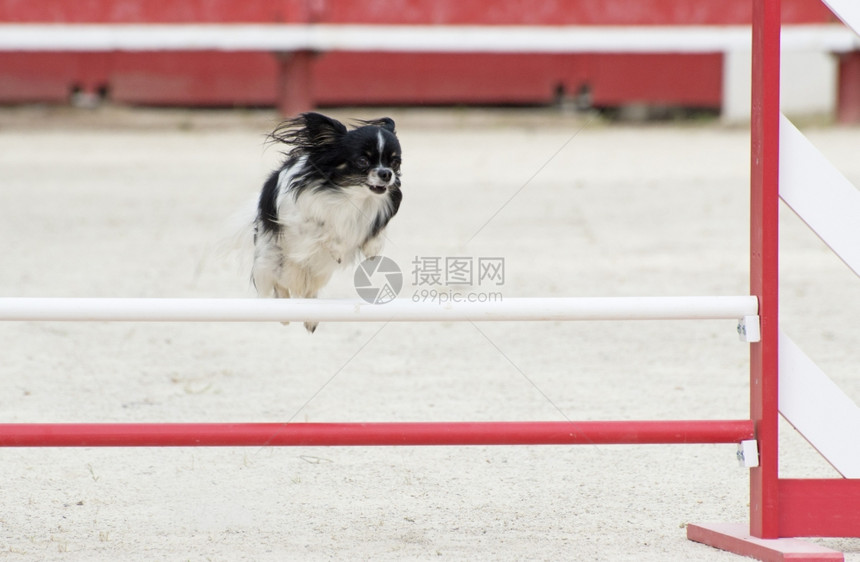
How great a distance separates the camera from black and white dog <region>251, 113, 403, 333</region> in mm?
3604

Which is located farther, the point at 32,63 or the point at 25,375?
the point at 32,63

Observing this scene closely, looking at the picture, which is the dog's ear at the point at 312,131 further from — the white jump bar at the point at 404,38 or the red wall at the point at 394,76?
the red wall at the point at 394,76

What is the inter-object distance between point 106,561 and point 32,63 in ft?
41.6

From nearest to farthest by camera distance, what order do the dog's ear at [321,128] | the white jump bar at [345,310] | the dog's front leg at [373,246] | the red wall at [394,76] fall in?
1. the white jump bar at [345,310]
2. the dog's ear at [321,128]
3. the dog's front leg at [373,246]
4. the red wall at [394,76]

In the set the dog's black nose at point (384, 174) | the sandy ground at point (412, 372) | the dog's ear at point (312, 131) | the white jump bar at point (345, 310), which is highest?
the dog's ear at point (312, 131)

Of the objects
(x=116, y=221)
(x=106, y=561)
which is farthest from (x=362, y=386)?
(x=116, y=221)

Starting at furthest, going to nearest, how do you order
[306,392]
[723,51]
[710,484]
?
[723,51] → [306,392] → [710,484]

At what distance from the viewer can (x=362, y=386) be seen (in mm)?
5203

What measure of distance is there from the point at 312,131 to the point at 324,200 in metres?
0.21

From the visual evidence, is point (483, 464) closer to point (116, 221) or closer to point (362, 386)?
point (362, 386)

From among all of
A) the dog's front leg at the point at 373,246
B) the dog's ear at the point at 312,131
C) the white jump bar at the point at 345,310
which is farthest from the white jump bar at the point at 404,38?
the white jump bar at the point at 345,310

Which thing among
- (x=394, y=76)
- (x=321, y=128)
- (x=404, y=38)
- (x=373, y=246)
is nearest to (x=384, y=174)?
(x=321, y=128)

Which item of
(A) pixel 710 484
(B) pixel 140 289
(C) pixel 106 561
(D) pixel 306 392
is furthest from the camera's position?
(B) pixel 140 289

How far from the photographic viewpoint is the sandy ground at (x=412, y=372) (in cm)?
353
